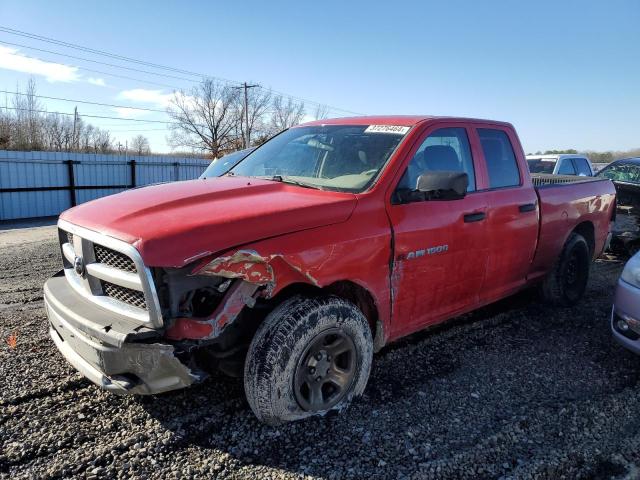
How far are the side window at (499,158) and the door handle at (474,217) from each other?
0.40 metres

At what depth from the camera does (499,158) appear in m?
4.26

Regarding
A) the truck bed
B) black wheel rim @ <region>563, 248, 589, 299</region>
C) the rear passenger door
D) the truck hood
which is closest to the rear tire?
black wheel rim @ <region>563, 248, 589, 299</region>

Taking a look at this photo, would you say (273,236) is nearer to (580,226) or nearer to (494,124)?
(494,124)

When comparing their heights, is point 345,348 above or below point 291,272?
below

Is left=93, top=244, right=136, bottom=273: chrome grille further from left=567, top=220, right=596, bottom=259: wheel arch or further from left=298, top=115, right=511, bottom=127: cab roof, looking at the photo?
left=567, top=220, right=596, bottom=259: wheel arch

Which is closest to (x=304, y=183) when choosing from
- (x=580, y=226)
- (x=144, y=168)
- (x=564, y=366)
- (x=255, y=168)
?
(x=255, y=168)

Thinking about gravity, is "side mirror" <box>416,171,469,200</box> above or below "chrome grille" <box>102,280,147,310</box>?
above

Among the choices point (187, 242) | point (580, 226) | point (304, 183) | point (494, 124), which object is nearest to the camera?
point (187, 242)

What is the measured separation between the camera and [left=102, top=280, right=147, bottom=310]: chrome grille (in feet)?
8.01

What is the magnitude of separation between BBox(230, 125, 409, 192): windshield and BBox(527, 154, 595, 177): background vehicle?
31.3ft

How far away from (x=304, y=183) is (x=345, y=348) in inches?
47.2

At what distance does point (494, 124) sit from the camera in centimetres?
434

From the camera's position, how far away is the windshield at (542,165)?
39.1ft

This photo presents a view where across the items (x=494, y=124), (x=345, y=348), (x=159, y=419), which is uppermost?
(x=494, y=124)
